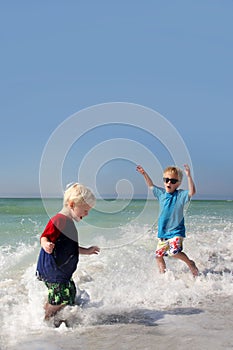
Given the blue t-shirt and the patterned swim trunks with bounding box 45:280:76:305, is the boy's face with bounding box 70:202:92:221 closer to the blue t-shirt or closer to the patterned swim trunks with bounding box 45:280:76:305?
the patterned swim trunks with bounding box 45:280:76:305

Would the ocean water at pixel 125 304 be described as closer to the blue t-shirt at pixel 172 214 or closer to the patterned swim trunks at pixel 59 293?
the patterned swim trunks at pixel 59 293

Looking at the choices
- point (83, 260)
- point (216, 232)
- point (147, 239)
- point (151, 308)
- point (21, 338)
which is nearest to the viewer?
point (21, 338)

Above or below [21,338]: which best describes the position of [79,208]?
above

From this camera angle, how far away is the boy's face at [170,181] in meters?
5.91

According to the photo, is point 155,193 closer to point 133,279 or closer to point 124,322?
point 133,279

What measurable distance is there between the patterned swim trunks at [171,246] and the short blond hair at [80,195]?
7.17ft

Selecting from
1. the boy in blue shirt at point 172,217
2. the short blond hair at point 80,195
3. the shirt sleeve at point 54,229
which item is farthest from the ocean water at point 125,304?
the short blond hair at point 80,195

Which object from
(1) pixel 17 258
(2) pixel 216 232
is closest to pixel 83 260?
(1) pixel 17 258

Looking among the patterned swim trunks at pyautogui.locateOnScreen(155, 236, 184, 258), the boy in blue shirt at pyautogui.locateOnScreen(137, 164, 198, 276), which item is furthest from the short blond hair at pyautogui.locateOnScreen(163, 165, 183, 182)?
the patterned swim trunks at pyautogui.locateOnScreen(155, 236, 184, 258)

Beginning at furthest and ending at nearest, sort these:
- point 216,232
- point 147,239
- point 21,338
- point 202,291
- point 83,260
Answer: point 216,232
point 147,239
point 83,260
point 202,291
point 21,338

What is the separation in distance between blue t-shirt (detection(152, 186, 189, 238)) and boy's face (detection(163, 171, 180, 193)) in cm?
7

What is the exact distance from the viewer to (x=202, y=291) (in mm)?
5145

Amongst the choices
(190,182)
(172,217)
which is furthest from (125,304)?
(190,182)

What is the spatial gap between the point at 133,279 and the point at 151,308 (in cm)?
146
